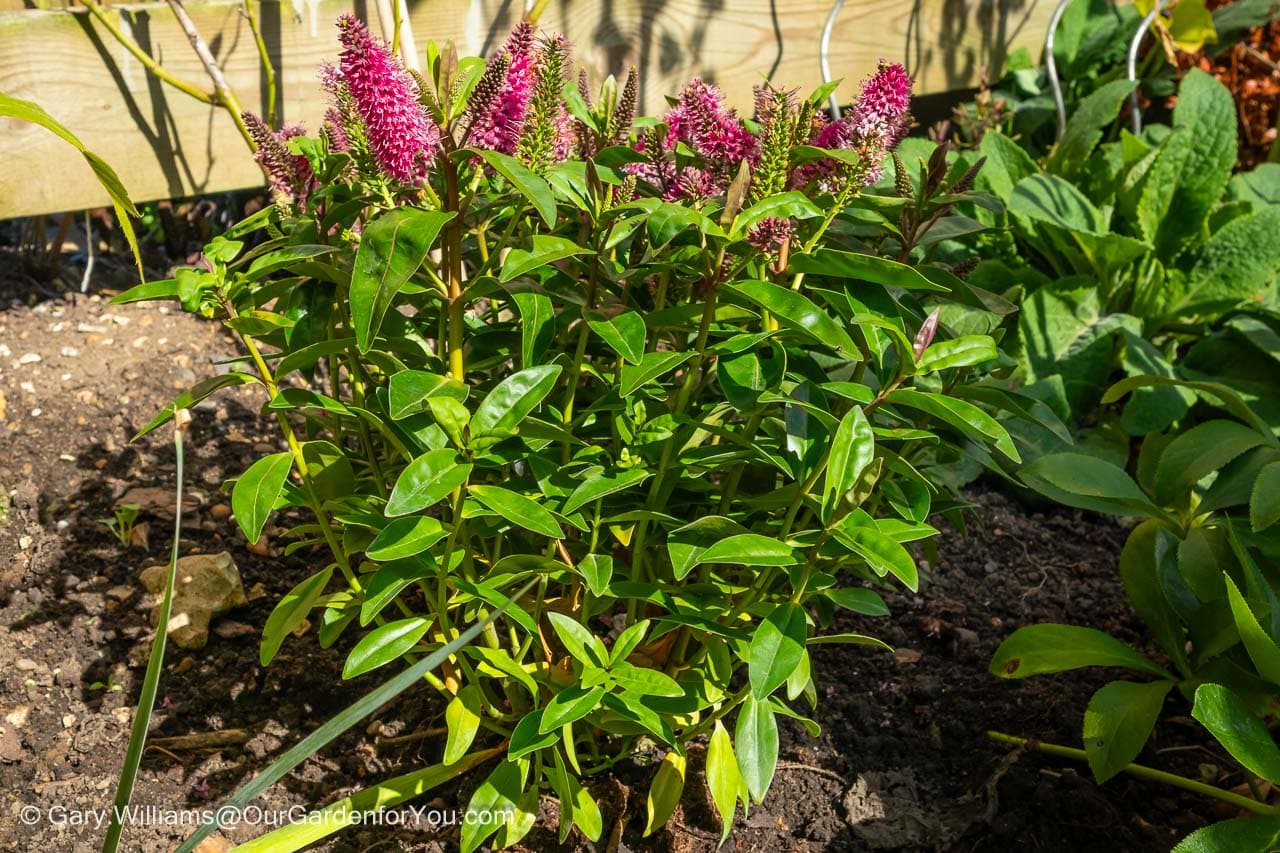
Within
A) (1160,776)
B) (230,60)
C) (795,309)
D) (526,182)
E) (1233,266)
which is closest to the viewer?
(526,182)

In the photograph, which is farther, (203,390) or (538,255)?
(203,390)

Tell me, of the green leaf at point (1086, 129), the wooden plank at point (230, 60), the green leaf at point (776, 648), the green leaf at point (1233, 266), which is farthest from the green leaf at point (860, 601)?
the green leaf at point (1086, 129)

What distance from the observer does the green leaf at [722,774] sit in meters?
1.45

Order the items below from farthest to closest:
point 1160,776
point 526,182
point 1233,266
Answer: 1. point 1233,266
2. point 1160,776
3. point 526,182

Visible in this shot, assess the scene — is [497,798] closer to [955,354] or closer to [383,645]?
[383,645]

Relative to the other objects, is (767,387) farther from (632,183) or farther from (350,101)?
(350,101)

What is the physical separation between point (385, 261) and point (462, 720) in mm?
676

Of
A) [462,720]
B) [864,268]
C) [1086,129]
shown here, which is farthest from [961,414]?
[1086,129]

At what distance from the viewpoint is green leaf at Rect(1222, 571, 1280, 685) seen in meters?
1.39

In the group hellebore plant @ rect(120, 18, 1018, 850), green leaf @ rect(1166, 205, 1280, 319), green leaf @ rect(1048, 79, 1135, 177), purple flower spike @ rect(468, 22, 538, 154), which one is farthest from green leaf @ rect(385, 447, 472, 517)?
green leaf @ rect(1048, 79, 1135, 177)

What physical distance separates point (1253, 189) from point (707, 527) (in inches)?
103

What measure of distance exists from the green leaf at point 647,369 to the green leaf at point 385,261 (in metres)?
0.25

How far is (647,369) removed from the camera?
46.3 inches

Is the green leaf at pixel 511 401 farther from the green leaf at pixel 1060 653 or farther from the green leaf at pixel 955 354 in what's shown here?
the green leaf at pixel 1060 653
